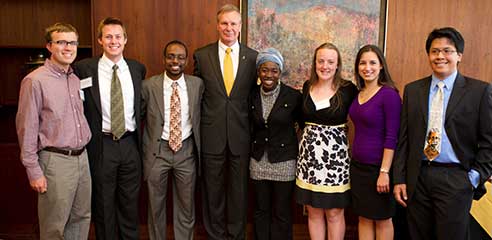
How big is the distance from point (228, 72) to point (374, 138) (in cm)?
110

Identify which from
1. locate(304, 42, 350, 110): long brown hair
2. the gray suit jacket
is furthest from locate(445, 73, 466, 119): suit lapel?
the gray suit jacket

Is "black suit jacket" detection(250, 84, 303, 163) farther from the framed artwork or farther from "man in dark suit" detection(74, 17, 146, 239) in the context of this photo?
"man in dark suit" detection(74, 17, 146, 239)

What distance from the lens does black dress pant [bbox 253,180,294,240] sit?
116 inches

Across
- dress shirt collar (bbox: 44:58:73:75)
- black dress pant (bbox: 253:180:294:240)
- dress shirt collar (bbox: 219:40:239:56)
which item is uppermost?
dress shirt collar (bbox: 219:40:239:56)

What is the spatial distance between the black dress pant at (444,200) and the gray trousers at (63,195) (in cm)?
200

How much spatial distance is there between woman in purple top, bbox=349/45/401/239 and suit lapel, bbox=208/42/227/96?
909mm

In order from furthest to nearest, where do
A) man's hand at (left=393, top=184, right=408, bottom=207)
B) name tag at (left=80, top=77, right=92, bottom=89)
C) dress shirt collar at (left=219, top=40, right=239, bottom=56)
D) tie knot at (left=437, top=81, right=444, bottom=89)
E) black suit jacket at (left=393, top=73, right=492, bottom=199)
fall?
dress shirt collar at (left=219, top=40, right=239, bottom=56) → name tag at (left=80, top=77, right=92, bottom=89) → man's hand at (left=393, top=184, right=408, bottom=207) → tie knot at (left=437, top=81, right=444, bottom=89) → black suit jacket at (left=393, top=73, right=492, bottom=199)

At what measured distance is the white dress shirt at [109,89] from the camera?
2820mm

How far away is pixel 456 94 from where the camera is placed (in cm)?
222

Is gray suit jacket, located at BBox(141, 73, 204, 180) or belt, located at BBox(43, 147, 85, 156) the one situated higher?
gray suit jacket, located at BBox(141, 73, 204, 180)

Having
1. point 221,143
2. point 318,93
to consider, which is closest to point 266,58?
point 318,93

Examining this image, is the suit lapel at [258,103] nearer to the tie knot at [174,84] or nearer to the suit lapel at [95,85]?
the tie knot at [174,84]

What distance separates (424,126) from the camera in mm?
2299

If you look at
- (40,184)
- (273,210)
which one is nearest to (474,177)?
(273,210)
